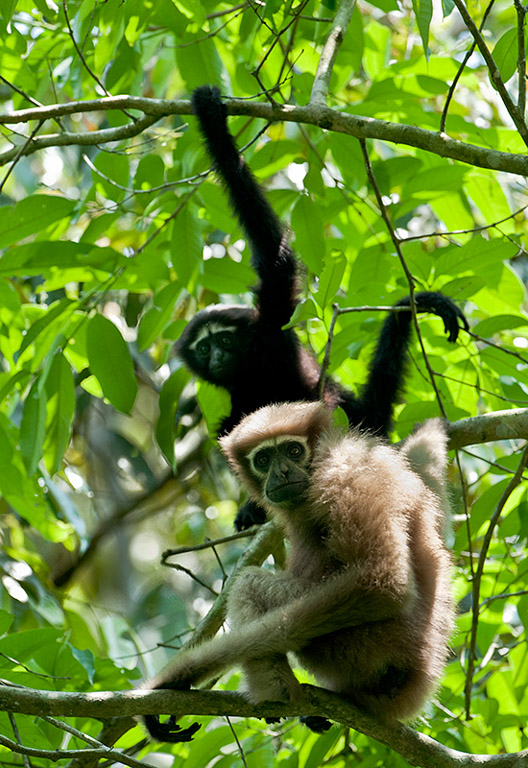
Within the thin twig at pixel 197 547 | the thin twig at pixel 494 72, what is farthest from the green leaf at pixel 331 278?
the thin twig at pixel 197 547

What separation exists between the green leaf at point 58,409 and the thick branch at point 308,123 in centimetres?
113

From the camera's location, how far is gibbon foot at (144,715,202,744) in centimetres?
323

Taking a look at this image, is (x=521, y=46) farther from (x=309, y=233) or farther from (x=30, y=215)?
(x=30, y=215)

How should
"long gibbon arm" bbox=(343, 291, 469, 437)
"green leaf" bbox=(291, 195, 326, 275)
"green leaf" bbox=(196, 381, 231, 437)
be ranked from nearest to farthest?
"green leaf" bbox=(291, 195, 326, 275) → "long gibbon arm" bbox=(343, 291, 469, 437) → "green leaf" bbox=(196, 381, 231, 437)

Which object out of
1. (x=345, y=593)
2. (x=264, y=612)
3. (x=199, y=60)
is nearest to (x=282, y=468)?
(x=264, y=612)

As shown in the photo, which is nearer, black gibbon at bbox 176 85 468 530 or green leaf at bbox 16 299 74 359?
green leaf at bbox 16 299 74 359

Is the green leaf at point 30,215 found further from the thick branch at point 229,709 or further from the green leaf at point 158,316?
the thick branch at point 229,709

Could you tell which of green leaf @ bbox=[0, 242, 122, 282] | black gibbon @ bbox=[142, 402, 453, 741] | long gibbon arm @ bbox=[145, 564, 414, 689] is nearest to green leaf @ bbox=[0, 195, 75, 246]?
green leaf @ bbox=[0, 242, 122, 282]

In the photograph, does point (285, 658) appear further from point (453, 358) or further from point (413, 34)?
point (413, 34)

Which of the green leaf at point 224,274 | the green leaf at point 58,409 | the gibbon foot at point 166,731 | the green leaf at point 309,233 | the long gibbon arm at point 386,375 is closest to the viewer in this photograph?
→ the gibbon foot at point 166,731

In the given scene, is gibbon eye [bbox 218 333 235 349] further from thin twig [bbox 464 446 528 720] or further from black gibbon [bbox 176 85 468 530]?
thin twig [bbox 464 446 528 720]

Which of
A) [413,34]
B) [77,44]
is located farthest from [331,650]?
[413,34]

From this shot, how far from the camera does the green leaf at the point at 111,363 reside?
14.1ft

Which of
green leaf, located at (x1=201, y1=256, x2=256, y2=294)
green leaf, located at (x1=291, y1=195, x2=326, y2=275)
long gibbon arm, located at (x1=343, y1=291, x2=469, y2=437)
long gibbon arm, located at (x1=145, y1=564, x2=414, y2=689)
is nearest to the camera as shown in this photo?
long gibbon arm, located at (x1=145, y1=564, x2=414, y2=689)
